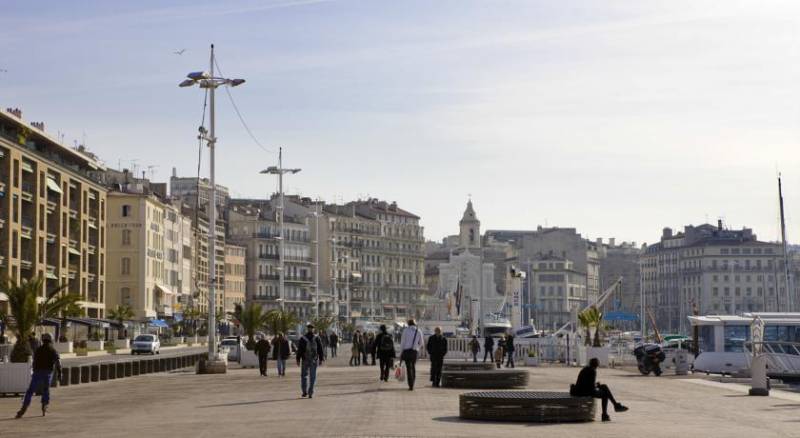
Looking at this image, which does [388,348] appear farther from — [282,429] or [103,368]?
[282,429]

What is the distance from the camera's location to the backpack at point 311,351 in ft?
105

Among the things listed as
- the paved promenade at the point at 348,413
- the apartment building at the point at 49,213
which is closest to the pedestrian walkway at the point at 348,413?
the paved promenade at the point at 348,413

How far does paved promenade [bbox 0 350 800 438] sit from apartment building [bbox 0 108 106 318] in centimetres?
4605

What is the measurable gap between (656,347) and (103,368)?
19.2 metres

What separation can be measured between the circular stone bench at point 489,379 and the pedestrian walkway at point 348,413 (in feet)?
1.75

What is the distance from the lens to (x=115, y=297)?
127938 mm

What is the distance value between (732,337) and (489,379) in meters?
22.9

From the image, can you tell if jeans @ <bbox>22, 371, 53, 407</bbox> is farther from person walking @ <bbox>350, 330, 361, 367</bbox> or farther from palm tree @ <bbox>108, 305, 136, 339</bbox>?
palm tree @ <bbox>108, 305, 136, 339</bbox>

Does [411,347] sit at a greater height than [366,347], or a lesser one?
greater

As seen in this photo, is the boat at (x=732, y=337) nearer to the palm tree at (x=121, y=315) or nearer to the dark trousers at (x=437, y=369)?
the dark trousers at (x=437, y=369)

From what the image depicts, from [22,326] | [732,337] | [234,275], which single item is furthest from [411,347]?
[234,275]

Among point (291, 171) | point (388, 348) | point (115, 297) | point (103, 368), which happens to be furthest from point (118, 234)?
point (388, 348)

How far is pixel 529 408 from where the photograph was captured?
2344 centimetres

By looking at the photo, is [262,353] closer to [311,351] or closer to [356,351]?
[356,351]
